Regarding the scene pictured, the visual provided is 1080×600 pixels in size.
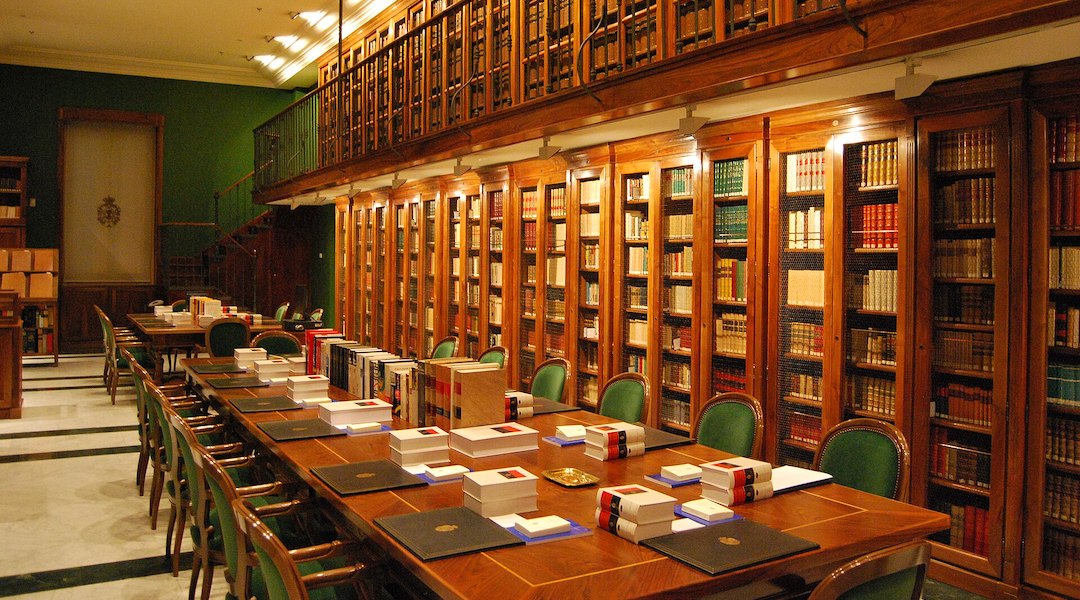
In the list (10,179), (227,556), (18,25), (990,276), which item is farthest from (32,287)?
(990,276)

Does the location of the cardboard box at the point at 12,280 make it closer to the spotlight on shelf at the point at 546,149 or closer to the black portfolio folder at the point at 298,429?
the spotlight on shelf at the point at 546,149

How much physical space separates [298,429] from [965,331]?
3.16m

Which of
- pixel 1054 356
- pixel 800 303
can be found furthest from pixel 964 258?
pixel 800 303

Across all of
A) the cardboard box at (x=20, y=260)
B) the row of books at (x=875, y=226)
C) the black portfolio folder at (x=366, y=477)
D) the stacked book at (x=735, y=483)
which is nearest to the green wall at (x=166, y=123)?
the cardboard box at (x=20, y=260)

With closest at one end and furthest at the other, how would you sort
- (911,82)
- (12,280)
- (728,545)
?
(728,545)
(911,82)
(12,280)

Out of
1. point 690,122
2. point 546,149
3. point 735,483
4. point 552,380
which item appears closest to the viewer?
point 735,483

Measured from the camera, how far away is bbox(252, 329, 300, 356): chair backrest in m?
6.77

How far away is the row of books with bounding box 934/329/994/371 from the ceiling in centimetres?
853

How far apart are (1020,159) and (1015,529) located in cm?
168

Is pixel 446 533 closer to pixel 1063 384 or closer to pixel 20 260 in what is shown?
pixel 1063 384

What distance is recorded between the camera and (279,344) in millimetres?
6852

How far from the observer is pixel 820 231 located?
468 centimetres

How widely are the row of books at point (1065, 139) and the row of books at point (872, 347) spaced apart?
1.13 m

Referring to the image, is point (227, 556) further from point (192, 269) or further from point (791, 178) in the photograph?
point (192, 269)
